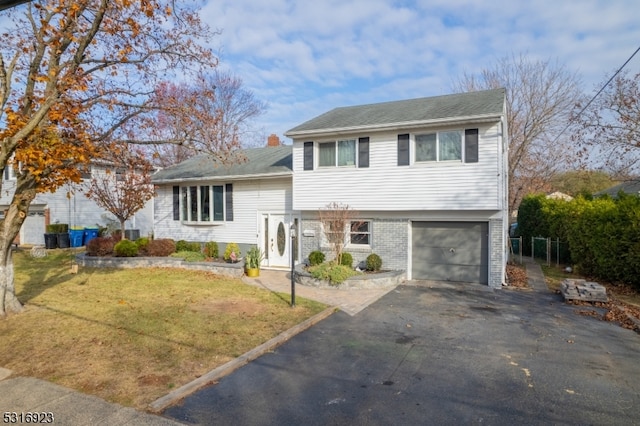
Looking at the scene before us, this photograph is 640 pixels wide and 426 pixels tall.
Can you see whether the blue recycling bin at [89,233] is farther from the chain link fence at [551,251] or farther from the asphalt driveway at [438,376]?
the chain link fence at [551,251]

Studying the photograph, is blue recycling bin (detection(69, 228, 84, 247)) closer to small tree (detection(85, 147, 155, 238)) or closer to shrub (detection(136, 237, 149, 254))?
small tree (detection(85, 147, 155, 238))

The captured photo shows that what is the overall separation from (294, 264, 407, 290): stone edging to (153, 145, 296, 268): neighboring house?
10.7 feet

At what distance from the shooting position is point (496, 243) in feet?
39.1

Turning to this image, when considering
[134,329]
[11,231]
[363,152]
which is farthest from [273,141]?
[134,329]

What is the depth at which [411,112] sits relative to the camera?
1348 centimetres

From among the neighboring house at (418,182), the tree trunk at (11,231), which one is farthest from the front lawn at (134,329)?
the neighboring house at (418,182)

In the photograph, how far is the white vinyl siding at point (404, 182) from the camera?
11.6 m

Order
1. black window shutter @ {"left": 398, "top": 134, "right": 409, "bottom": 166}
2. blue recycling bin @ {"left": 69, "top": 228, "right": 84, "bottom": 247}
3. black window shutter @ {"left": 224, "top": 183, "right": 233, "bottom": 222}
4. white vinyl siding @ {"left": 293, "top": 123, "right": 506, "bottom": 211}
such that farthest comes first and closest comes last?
blue recycling bin @ {"left": 69, "top": 228, "right": 84, "bottom": 247} → black window shutter @ {"left": 224, "top": 183, "right": 233, "bottom": 222} → black window shutter @ {"left": 398, "top": 134, "right": 409, "bottom": 166} → white vinyl siding @ {"left": 293, "top": 123, "right": 506, "bottom": 211}

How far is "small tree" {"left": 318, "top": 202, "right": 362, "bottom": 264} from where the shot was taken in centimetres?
1286

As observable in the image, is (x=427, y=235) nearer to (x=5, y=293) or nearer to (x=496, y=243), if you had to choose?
(x=496, y=243)

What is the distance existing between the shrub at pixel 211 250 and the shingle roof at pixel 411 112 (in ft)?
19.0

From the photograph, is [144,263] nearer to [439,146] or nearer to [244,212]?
[244,212]

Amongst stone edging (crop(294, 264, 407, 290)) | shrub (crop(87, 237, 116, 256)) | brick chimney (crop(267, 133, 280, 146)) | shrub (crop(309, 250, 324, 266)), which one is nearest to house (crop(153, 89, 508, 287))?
shrub (crop(309, 250, 324, 266))

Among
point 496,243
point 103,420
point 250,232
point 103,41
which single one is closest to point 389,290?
point 496,243
